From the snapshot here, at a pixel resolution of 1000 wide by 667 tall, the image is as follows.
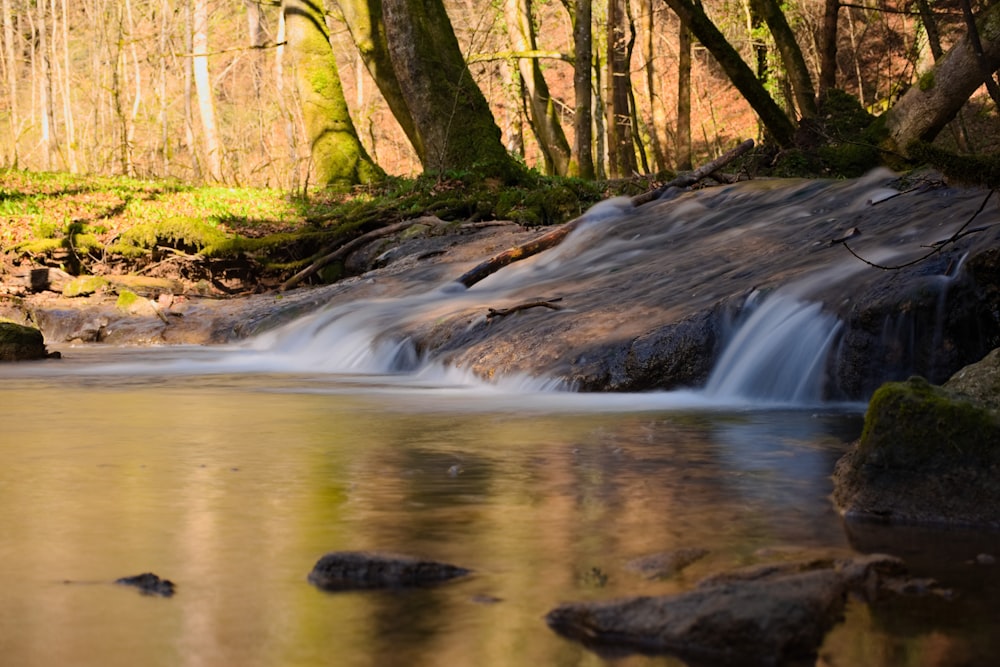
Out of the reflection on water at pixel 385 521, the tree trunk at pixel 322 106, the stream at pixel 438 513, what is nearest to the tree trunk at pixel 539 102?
the tree trunk at pixel 322 106

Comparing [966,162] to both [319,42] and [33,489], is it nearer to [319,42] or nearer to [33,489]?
[33,489]

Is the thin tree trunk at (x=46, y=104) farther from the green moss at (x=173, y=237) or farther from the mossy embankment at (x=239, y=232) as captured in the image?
the green moss at (x=173, y=237)

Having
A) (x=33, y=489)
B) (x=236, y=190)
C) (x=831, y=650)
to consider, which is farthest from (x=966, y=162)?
(x=236, y=190)

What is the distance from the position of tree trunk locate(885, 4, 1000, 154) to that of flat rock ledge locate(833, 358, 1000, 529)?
9.43 metres

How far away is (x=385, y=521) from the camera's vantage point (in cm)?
362

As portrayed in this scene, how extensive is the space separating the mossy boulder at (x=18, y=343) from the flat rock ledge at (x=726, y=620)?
9167 mm

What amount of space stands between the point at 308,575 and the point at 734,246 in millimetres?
7443

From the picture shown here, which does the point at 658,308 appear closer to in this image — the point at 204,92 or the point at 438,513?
the point at 438,513

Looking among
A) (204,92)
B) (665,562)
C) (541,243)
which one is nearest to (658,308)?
Answer: (541,243)

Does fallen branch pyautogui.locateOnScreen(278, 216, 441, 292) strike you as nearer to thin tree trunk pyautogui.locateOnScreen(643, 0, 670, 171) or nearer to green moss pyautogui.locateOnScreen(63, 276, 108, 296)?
green moss pyautogui.locateOnScreen(63, 276, 108, 296)

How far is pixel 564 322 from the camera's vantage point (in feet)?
28.4

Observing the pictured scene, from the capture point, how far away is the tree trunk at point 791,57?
1557 cm

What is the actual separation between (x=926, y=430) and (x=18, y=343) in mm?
8991

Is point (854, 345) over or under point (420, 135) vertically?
under
